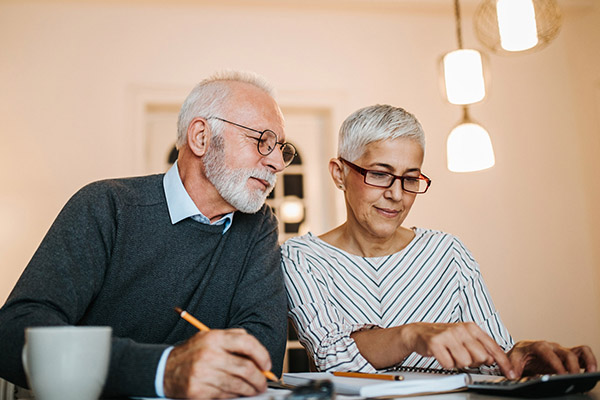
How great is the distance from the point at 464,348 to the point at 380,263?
23.8 inches

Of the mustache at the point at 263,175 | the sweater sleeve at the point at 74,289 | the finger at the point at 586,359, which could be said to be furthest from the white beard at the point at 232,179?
the finger at the point at 586,359

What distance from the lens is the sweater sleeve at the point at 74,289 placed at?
85cm

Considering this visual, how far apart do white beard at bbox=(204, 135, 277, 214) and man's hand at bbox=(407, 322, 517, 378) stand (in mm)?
585

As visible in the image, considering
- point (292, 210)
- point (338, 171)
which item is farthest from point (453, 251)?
point (292, 210)

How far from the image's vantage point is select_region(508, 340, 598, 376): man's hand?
1.08m

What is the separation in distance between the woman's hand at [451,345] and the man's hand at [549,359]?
93mm

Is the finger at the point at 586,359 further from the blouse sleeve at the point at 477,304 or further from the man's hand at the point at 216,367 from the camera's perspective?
the man's hand at the point at 216,367

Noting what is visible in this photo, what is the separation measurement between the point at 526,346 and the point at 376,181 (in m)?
0.59

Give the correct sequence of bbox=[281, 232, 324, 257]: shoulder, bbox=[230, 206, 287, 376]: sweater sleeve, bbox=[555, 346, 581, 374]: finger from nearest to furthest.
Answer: bbox=[555, 346, 581, 374]: finger < bbox=[230, 206, 287, 376]: sweater sleeve < bbox=[281, 232, 324, 257]: shoulder

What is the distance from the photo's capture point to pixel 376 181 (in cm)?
153

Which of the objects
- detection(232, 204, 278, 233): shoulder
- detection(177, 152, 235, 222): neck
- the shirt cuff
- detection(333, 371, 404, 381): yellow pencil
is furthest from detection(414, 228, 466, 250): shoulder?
the shirt cuff

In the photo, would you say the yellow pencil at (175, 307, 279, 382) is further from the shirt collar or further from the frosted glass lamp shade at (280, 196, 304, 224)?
the frosted glass lamp shade at (280, 196, 304, 224)

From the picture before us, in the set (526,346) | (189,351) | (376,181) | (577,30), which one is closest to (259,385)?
(189,351)

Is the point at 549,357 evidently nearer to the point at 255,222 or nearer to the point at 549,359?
the point at 549,359
